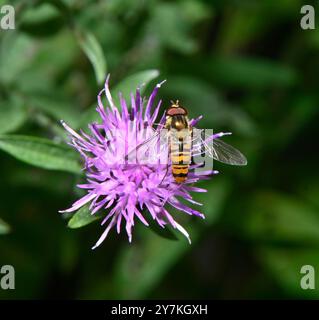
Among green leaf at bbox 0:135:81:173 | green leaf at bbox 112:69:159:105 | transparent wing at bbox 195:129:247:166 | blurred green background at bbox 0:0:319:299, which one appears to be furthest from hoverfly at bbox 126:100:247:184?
blurred green background at bbox 0:0:319:299

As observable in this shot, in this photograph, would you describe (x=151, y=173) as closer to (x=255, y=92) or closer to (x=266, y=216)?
(x=266, y=216)

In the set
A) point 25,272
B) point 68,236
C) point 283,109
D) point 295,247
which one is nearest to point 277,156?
point 283,109

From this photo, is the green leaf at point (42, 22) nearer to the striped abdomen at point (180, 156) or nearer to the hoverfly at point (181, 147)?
the hoverfly at point (181, 147)

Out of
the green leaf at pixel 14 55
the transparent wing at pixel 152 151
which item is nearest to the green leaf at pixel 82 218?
the transparent wing at pixel 152 151

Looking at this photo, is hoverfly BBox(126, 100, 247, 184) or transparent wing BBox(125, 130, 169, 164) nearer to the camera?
hoverfly BBox(126, 100, 247, 184)

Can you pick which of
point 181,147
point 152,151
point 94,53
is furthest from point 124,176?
point 94,53

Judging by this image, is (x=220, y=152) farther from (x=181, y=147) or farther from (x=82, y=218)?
(x=82, y=218)

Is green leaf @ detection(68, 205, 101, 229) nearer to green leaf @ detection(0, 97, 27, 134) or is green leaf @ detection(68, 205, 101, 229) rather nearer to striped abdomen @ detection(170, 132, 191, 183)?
striped abdomen @ detection(170, 132, 191, 183)
